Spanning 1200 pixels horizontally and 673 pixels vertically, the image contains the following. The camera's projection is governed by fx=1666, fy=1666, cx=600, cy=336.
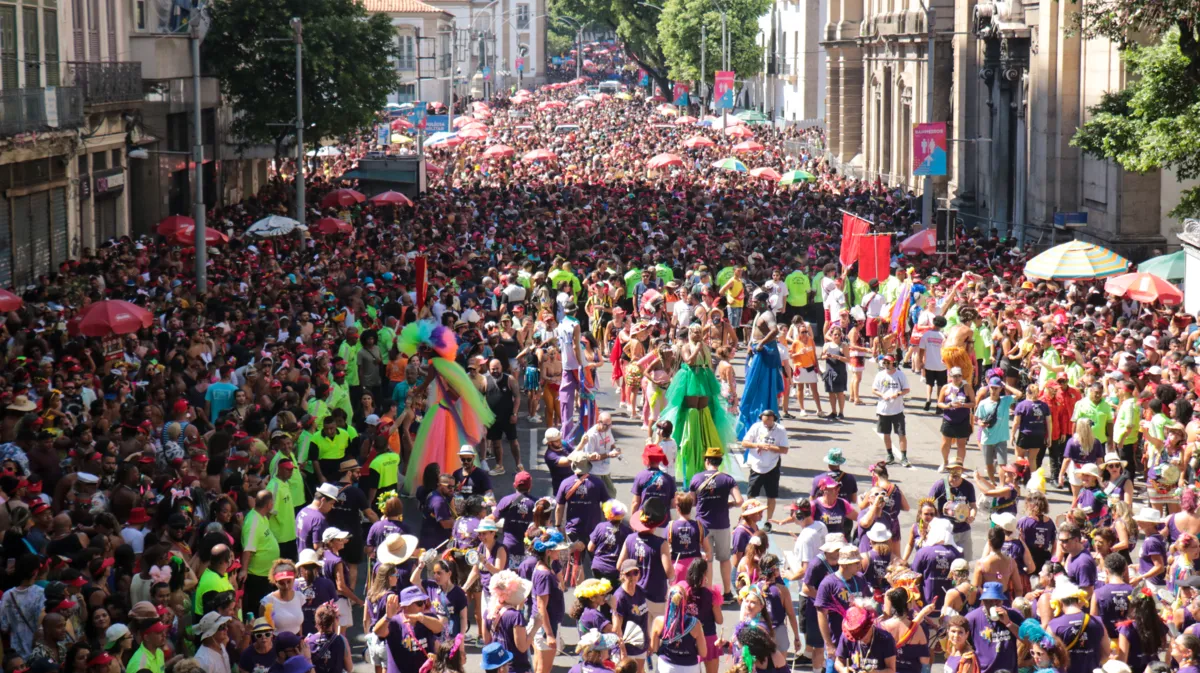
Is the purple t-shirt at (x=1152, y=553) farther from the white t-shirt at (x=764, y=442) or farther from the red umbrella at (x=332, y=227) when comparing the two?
the red umbrella at (x=332, y=227)

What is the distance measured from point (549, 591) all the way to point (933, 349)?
11.1m

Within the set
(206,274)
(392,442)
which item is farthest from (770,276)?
(392,442)

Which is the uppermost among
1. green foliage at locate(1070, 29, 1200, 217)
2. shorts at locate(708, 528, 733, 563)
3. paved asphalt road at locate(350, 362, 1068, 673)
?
green foliage at locate(1070, 29, 1200, 217)

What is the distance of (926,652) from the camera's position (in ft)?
34.7

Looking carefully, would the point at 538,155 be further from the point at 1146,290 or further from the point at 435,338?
the point at 435,338

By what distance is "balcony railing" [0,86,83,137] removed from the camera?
2711 centimetres

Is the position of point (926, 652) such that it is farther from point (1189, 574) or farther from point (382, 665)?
point (382, 665)

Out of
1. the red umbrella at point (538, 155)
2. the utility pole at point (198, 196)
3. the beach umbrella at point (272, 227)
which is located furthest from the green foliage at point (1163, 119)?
the red umbrella at point (538, 155)

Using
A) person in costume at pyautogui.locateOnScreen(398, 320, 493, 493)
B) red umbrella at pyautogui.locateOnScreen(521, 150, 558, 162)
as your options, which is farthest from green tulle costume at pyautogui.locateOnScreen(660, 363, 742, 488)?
red umbrella at pyautogui.locateOnScreen(521, 150, 558, 162)

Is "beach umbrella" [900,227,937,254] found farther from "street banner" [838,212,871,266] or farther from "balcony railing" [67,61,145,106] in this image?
"balcony railing" [67,61,145,106]

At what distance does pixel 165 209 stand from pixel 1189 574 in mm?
31643

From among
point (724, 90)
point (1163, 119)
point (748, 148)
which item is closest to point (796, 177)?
point (748, 148)

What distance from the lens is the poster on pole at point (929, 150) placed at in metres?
36.1

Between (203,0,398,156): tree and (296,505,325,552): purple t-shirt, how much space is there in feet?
91.7
